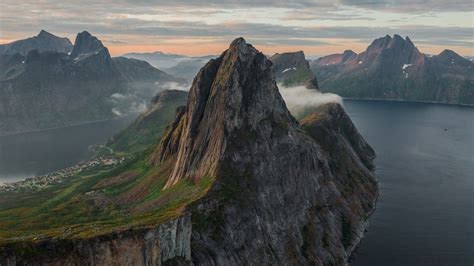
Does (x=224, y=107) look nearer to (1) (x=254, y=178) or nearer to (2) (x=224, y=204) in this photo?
(1) (x=254, y=178)

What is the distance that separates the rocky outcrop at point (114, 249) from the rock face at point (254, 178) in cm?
1350

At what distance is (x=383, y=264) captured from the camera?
525 feet

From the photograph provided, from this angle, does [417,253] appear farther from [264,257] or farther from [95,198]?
[95,198]

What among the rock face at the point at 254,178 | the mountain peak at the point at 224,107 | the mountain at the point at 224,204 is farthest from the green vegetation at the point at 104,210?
the mountain peak at the point at 224,107

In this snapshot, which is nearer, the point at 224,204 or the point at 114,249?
the point at 114,249

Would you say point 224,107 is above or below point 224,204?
above

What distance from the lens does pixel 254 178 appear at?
525 ft

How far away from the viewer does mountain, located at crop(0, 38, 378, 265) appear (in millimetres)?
106875

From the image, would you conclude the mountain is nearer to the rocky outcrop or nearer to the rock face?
the rocky outcrop

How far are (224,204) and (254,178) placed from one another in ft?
70.6

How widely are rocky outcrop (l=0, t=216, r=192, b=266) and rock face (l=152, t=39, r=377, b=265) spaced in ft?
44.3

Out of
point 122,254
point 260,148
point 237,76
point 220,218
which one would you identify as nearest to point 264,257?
point 220,218

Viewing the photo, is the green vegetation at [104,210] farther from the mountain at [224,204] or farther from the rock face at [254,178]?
the rock face at [254,178]

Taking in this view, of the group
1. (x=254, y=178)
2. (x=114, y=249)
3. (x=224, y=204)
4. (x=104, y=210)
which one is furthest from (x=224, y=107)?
(x=114, y=249)
